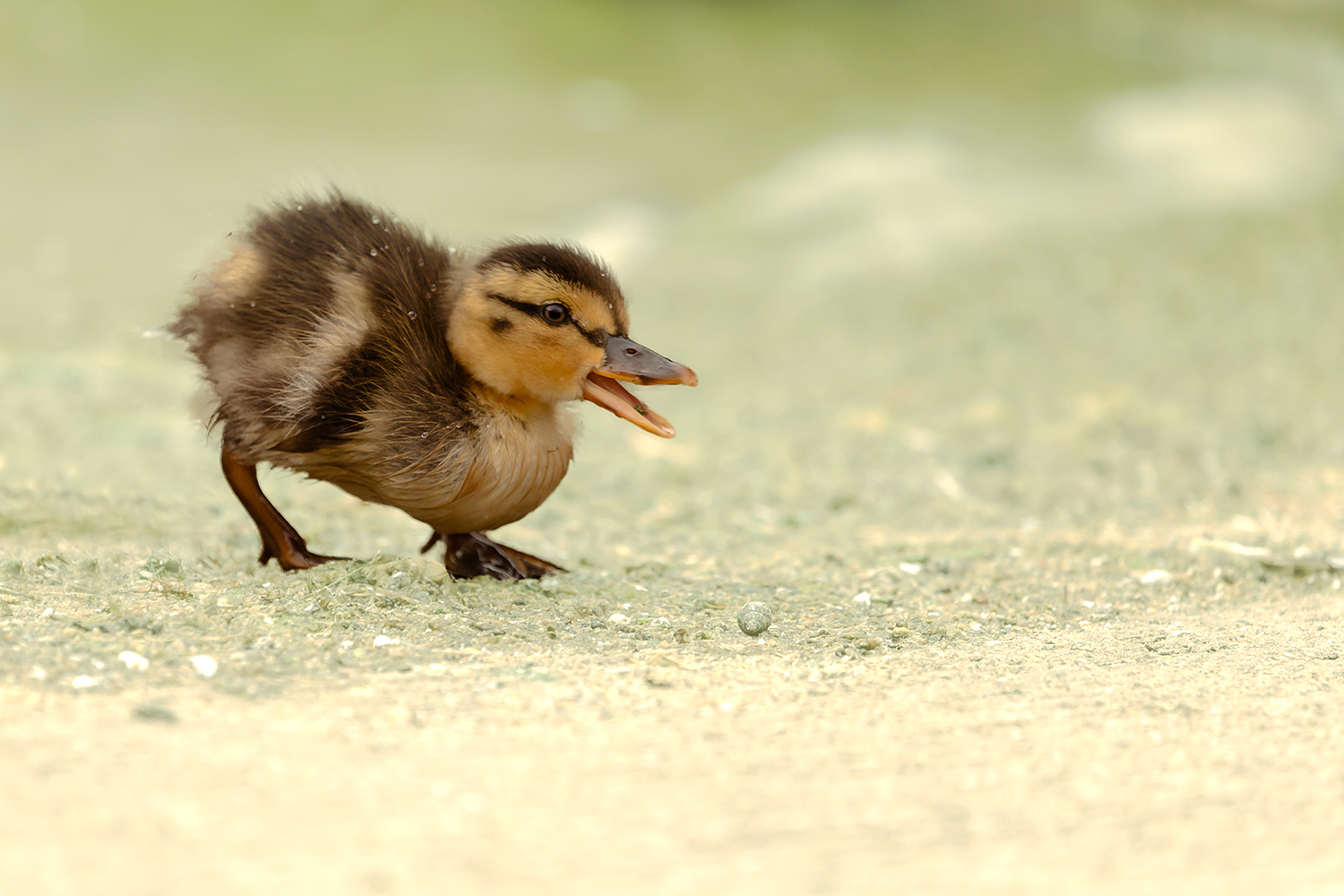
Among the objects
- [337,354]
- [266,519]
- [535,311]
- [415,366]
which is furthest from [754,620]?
[266,519]

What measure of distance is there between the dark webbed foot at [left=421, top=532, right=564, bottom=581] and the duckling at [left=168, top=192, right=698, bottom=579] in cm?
16

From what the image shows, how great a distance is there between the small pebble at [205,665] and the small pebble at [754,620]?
1173mm

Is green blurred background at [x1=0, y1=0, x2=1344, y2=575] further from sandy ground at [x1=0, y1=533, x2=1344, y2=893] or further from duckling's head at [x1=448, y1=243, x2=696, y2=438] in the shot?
sandy ground at [x1=0, y1=533, x2=1344, y2=893]

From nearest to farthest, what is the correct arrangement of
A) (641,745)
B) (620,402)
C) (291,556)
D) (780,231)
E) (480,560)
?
(641,745), (620,402), (291,556), (480,560), (780,231)

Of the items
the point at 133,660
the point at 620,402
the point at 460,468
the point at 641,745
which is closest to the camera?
the point at 641,745

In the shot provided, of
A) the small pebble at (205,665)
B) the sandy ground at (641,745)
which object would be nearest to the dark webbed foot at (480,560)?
the sandy ground at (641,745)

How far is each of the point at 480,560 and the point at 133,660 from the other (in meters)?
1.06

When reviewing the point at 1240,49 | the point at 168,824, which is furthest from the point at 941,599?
the point at 1240,49

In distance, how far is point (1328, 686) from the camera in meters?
2.79

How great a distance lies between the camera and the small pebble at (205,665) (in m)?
2.65

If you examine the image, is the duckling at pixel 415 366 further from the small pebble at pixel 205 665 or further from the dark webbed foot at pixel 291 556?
the small pebble at pixel 205 665

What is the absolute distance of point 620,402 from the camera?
10.8ft

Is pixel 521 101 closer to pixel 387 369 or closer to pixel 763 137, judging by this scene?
pixel 763 137

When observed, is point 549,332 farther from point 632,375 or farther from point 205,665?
point 205,665
